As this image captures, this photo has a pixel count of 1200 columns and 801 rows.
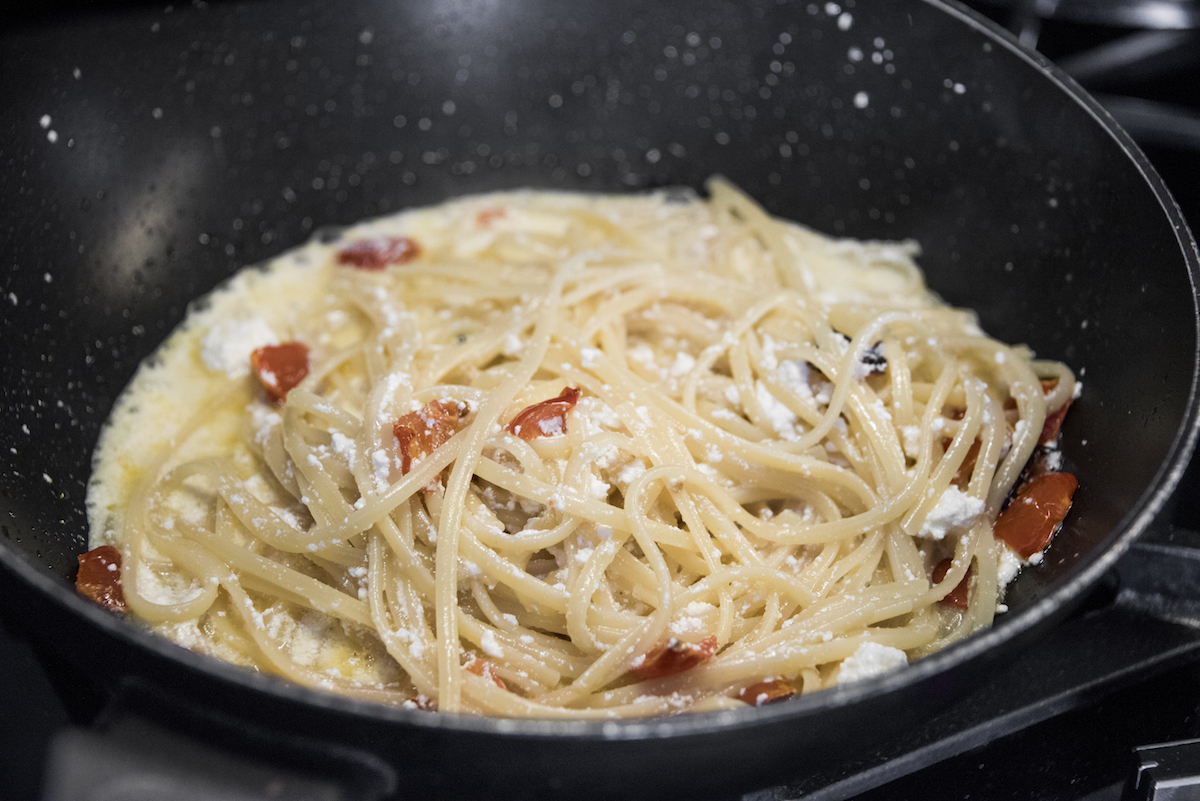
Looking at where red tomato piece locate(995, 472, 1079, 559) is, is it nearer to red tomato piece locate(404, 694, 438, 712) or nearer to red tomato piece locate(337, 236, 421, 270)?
red tomato piece locate(404, 694, 438, 712)

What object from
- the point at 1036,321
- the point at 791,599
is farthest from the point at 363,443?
the point at 1036,321

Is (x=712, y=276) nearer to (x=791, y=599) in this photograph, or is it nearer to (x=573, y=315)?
(x=573, y=315)

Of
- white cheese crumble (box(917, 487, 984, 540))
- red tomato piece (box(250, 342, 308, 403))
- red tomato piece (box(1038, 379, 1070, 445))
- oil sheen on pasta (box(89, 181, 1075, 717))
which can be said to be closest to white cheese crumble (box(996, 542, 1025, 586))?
oil sheen on pasta (box(89, 181, 1075, 717))

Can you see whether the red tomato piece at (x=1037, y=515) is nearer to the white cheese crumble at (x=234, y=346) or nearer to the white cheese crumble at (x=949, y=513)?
the white cheese crumble at (x=949, y=513)

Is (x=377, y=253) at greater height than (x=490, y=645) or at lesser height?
greater

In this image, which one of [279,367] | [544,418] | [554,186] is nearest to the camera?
[544,418]

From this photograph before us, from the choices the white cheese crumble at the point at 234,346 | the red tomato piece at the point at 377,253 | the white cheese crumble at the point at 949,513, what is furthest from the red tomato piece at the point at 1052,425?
the white cheese crumble at the point at 234,346

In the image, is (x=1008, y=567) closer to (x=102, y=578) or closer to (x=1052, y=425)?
(x=1052, y=425)

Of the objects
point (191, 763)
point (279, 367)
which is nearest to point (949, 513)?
point (191, 763)
